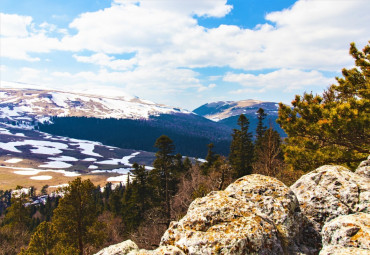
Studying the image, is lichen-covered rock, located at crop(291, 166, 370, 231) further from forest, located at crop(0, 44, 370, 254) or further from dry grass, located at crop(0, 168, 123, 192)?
dry grass, located at crop(0, 168, 123, 192)

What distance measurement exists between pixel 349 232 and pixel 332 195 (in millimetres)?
2341

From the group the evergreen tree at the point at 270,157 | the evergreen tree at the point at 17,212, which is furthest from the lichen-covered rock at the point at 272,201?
the evergreen tree at the point at 17,212

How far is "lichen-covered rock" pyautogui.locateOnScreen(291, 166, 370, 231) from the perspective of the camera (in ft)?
25.8

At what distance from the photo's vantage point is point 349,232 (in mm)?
6215

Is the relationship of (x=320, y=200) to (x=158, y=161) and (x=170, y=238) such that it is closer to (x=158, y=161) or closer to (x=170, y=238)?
(x=170, y=238)

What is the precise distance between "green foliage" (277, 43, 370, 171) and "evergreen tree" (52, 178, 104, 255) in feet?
72.3

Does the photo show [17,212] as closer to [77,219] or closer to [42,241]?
[42,241]

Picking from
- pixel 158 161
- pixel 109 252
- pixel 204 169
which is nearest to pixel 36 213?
pixel 204 169

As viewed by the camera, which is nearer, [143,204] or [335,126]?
[335,126]

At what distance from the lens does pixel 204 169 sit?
178 feet

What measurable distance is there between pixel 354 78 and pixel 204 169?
40.9 m

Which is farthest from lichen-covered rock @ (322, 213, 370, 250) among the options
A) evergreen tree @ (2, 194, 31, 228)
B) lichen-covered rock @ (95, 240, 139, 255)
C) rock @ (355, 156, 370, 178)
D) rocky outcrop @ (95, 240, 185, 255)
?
evergreen tree @ (2, 194, 31, 228)

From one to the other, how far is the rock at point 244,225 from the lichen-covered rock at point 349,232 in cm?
101

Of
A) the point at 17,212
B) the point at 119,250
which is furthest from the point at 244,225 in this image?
the point at 17,212
